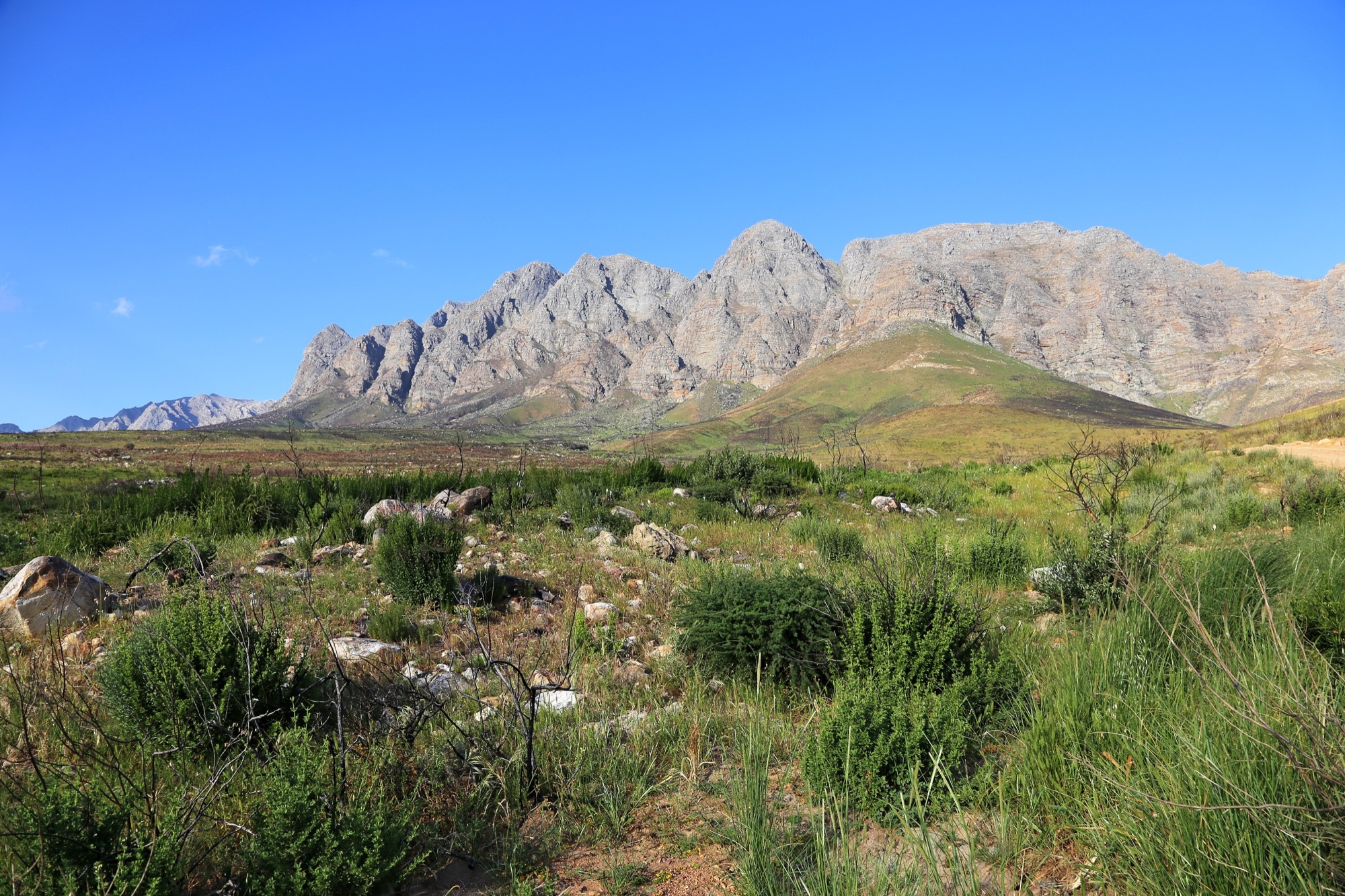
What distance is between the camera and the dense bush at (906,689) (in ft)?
9.29

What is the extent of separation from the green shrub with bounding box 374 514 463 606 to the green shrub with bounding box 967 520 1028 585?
5.45 meters

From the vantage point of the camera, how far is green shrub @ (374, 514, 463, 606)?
6.03 metres

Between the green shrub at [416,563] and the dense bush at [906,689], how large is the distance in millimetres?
3916

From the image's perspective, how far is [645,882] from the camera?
2494mm

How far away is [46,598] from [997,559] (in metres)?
8.76

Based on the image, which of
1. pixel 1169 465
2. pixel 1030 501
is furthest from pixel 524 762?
pixel 1169 465

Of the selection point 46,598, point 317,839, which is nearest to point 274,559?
point 46,598

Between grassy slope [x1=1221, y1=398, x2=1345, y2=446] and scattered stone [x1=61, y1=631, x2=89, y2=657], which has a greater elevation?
scattered stone [x1=61, y1=631, x2=89, y2=657]

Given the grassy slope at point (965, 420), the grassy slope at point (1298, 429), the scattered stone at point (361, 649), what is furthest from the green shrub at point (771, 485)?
the grassy slope at point (965, 420)

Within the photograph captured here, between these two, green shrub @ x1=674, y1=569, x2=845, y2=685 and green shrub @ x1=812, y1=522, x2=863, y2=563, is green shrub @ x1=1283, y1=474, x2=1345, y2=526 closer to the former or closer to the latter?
green shrub @ x1=812, y1=522, x2=863, y2=563

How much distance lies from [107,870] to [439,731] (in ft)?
4.71

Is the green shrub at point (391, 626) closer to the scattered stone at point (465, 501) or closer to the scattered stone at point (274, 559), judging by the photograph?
the scattered stone at point (274, 559)

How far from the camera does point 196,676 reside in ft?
9.82

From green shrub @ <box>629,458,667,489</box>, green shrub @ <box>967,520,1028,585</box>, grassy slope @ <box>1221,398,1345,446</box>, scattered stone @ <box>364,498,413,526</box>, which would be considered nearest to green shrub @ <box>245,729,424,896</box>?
green shrub @ <box>967,520,1028,585</box>
